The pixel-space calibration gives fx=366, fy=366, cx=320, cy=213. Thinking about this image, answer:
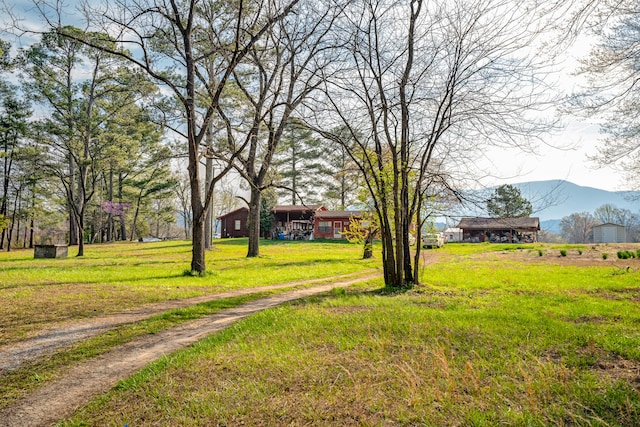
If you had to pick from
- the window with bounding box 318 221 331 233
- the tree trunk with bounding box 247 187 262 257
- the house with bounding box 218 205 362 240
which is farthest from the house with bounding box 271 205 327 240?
the tree trunk with bounding box 247 187 262 257

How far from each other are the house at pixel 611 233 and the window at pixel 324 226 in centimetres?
3320

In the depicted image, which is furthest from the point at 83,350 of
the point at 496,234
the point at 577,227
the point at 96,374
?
the point at 577,227

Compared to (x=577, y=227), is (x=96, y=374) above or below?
below

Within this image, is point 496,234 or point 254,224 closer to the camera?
point 254,224

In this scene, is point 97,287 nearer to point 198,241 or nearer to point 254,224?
point 198,241

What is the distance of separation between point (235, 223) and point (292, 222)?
27.1 ft

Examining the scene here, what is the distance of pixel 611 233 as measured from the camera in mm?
43969

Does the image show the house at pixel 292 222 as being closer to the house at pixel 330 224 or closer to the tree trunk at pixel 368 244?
the house at pixel 330 224

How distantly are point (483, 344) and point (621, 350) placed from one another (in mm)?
1624

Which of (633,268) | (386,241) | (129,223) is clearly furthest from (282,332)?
(129,223)

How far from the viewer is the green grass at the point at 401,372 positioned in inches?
127

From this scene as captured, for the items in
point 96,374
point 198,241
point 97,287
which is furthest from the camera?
point 198,241

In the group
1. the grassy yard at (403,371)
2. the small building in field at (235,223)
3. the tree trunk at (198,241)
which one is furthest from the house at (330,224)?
the grassy yard at (403,371)

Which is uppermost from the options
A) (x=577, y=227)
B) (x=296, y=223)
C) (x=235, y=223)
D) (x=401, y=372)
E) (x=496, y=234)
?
(x=235, y=223)
